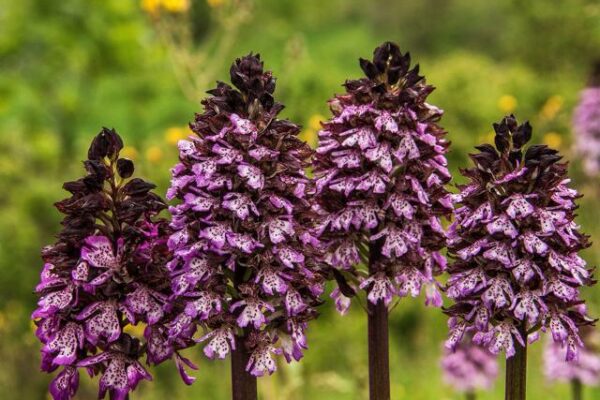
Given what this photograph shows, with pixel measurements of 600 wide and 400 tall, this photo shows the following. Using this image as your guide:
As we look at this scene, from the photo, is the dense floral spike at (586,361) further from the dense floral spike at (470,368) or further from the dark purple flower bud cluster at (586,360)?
the dense floral spike at (470,368)

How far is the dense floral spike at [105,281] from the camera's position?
10.8 feet

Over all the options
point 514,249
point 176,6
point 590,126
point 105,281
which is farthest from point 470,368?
point 176,6

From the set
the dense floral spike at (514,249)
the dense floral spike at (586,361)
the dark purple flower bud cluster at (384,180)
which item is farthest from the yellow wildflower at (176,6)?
the dense floral spike at (514,249)

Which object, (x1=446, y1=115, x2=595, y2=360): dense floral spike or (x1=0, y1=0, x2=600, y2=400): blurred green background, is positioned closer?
(x1=446, y1=115, x2=595, y2=360): dense floral spike

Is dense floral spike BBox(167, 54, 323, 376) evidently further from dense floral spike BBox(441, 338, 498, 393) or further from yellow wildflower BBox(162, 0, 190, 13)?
yellow wildflower BBox(162, 0, 190, 13)

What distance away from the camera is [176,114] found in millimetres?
19344

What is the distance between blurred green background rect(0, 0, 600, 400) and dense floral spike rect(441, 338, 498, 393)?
0.61 m

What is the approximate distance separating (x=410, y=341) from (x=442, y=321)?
552 millimetres

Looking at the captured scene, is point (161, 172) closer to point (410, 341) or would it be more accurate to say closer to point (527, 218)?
point (410, 341)

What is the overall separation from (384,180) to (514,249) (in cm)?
51

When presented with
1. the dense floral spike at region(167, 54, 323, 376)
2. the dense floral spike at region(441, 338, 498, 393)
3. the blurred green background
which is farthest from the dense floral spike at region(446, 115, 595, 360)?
the dense floral spike at region(441, 338, 498, 393)

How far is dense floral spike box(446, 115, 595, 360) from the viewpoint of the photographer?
10.5ft

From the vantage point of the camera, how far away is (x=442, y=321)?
503 inches

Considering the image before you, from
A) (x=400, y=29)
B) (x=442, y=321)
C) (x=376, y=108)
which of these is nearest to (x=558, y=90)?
(x=442, y=321)
